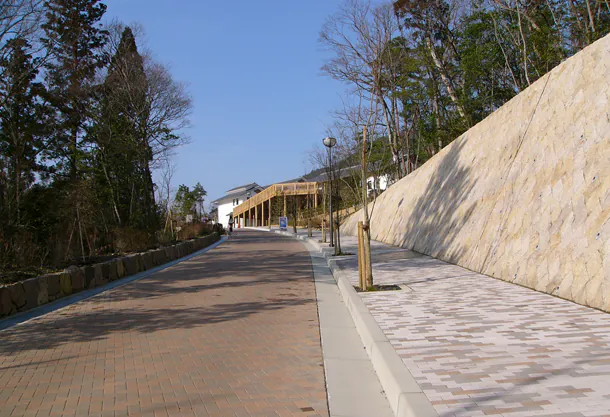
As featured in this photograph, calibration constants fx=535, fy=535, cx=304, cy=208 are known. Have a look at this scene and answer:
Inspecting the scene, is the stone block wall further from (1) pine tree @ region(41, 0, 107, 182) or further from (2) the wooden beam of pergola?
(2) the wooden beam of pergola

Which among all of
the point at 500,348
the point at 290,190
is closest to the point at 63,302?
the point at 500,348

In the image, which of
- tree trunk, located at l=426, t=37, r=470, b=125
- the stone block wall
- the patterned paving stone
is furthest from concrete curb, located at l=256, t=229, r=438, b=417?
tree trunk, located at l=426, t=37, r=470, b=125

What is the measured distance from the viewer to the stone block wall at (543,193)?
25.0 ft

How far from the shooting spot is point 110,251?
19.5 meters

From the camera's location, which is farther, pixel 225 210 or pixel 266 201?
pixel 225 210

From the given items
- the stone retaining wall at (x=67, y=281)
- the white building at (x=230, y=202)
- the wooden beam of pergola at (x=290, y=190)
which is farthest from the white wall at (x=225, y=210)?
the stone retaining wall at (x=67, y=281)

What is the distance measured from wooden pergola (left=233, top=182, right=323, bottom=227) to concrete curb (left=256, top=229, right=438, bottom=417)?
118ft

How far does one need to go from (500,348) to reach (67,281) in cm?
839

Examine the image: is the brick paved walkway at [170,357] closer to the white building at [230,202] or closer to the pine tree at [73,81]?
the pine tree at [73,81]

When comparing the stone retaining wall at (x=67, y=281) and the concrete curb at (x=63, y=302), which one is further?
the stone retaining wall at (x=67, y=281)

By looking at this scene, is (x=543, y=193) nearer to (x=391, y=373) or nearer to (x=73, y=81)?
(x=391, y=373)

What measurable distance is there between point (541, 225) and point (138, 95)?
70.9 ft

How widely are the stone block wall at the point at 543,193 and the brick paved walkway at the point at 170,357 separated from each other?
370 centimetres

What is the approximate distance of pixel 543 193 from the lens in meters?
9.49
